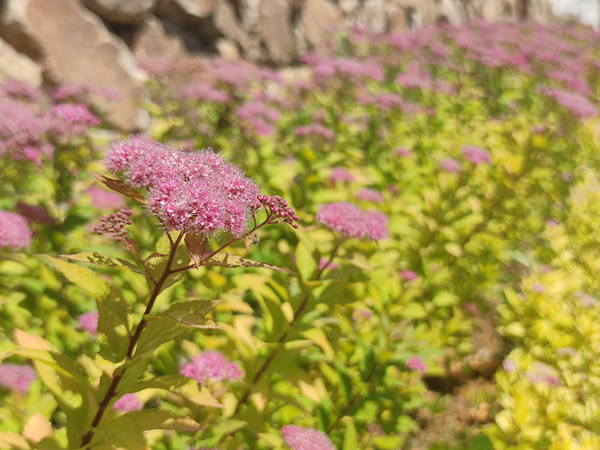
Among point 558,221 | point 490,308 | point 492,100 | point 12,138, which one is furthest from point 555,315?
point 492,100

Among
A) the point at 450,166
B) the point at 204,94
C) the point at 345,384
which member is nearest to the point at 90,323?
the point at 345,384

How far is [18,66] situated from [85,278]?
329 centimetres

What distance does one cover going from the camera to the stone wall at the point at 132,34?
3688 mm

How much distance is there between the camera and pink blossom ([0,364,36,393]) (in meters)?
1.56

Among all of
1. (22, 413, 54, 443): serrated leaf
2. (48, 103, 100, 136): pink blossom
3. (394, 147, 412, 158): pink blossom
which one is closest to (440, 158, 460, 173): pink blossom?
(394, 147, 412, 158): pink blossom

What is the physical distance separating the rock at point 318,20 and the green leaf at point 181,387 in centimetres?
644

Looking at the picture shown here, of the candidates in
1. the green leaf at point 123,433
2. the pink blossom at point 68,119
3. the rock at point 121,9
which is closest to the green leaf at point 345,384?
the green leaf at point 123,433

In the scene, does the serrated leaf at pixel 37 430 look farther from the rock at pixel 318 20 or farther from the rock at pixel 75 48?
the rock at pixel 318 20

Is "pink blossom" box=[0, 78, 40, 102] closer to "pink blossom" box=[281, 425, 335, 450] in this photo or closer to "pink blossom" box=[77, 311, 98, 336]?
"pink blossom" box=[77, 311, 98, 336]

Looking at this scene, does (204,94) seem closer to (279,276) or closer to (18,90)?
(18,90)

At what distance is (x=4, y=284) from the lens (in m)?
1.92

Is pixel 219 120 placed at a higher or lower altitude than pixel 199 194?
lower

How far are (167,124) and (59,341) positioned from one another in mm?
1615

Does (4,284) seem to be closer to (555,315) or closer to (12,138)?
(12,138)
